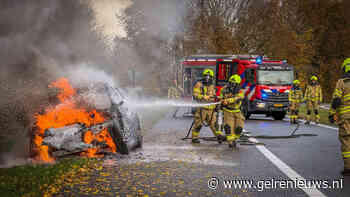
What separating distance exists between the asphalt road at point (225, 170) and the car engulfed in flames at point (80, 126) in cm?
49

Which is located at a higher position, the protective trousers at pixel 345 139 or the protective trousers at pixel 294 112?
the protective trousers at pixel 345 139

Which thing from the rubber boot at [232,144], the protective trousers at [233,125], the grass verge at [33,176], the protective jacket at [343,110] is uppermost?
the protective jacket at [343,110]

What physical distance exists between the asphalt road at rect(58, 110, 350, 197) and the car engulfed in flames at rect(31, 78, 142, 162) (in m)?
0.49

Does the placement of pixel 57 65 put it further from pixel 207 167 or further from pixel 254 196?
pixel 254 196

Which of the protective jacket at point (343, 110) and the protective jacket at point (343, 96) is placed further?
the protective jacket at point (343, 96)

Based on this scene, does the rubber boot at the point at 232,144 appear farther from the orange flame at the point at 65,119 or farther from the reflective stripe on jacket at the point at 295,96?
the reflective stripe on jacket at the point at 295,96

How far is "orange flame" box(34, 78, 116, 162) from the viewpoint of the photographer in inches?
301

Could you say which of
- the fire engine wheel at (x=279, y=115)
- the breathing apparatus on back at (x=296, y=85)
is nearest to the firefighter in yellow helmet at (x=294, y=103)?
the breathing apparatus on back at (x=296, y=85)

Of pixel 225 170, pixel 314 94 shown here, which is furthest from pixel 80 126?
pixel 314 94

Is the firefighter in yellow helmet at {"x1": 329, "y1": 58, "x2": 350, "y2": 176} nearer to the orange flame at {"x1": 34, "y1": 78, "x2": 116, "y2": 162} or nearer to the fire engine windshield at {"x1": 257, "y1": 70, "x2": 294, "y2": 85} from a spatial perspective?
the orange flame at {"x1": 34, "y1": 78, "x2": 116, "y2": 162}

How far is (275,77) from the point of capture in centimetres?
1967

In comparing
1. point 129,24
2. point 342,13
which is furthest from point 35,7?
point 342,13

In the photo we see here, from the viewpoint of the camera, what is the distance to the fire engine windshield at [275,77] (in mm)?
19500

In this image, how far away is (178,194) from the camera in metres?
5.54
